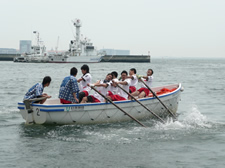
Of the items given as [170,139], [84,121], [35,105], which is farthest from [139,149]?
[35,105]

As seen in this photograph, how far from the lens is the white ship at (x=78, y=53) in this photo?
11050 cm

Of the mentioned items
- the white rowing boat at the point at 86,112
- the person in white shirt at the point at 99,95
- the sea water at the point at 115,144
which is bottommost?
the sea water at the point at 115,144

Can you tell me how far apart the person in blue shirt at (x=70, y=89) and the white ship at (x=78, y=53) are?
96.7 meters

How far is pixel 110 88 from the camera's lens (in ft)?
48.4

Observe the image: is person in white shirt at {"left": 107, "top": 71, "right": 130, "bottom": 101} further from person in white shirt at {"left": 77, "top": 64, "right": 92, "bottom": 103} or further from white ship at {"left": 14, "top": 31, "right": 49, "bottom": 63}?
white ship at {"left": 14, "top": 31, "right": 49, "bottom": 63}

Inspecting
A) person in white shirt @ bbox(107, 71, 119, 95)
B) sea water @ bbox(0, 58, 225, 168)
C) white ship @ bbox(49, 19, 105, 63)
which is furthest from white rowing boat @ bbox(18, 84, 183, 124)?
white ship @ bbox(49, 19, 105, 63)

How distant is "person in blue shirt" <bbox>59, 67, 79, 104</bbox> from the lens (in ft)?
43.5

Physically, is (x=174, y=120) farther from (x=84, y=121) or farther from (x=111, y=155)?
→ (x=111, y=155)

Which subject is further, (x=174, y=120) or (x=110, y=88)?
(x=174, y=120)

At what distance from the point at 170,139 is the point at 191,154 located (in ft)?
5.54

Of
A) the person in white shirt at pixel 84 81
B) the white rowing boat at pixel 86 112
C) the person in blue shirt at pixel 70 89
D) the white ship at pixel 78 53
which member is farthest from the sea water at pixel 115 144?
the white ship at pixel 78 53

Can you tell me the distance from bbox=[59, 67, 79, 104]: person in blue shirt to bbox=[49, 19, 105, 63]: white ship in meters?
96.7

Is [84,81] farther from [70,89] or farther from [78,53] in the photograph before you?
[78,53]

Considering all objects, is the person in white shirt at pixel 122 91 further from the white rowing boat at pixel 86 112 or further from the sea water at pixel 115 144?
the sea water at pixel 115 144
